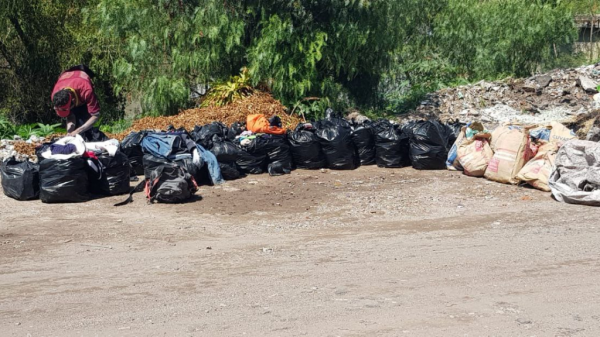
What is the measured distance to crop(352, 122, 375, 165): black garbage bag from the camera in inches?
428

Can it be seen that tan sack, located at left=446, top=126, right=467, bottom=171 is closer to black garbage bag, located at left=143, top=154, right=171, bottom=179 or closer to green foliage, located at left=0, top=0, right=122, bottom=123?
black garbage bag, located at left=143, top=154, right=171, bottom=179

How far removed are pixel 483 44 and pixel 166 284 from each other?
15.6 metres

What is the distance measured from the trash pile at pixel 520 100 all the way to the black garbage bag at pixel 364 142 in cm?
393

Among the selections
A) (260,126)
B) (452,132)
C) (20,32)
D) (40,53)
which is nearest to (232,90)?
(260,126)

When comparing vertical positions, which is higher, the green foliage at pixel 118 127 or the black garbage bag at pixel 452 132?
the black garbage bag at pixel 452 132

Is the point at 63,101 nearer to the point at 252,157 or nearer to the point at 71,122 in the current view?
the point at 71,122

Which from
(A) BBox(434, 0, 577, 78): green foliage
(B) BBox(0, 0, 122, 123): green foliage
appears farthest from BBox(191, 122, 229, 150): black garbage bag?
(A) BBox(434, 0, 577, 78): green foliage

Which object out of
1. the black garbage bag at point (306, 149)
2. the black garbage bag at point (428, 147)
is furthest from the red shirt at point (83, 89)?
the black garbage bag at point (428, 147)

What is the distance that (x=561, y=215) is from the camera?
8.12 meters

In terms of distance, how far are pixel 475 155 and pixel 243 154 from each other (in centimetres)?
338

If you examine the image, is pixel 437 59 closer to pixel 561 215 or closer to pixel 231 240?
pixel 561 215

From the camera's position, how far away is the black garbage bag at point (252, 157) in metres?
10.3

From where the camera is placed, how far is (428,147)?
34.8 feet

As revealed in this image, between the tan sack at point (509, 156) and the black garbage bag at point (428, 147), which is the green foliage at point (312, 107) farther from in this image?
the tan sack at point (509, 156)
